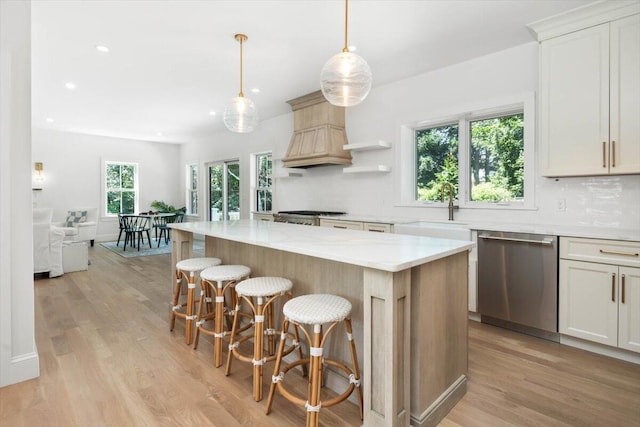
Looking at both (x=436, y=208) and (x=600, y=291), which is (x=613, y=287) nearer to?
(x=600, y=291)

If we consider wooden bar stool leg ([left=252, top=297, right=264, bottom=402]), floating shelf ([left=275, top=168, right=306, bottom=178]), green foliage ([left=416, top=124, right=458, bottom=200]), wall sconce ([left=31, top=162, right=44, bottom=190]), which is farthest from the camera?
wall sconce ([left=31, top=162, right=44, bottom=190])

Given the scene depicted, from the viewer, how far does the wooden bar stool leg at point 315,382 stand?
62.8 inches

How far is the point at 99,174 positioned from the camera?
A: 828 cm

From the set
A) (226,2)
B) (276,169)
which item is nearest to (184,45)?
(226,2)

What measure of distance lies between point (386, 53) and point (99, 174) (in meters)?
7.80

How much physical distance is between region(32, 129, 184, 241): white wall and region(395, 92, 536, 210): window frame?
23.5ft

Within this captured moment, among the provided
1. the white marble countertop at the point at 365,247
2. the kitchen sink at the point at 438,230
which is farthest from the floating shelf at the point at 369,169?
the white marble countertop at the point at 365,247

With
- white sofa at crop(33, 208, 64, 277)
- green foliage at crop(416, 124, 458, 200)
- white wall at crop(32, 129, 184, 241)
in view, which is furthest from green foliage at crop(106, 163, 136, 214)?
green foliage at crop(416, 124, 458, 200)

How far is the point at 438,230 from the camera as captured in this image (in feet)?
10.7

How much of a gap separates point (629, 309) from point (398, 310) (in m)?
2.03

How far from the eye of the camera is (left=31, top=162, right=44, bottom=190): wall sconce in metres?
7.34

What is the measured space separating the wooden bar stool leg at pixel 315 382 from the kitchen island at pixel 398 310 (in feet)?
0.73

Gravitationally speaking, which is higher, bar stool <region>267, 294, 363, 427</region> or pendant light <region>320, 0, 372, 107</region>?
pendant light <region>320, 0, 372, 107</region>

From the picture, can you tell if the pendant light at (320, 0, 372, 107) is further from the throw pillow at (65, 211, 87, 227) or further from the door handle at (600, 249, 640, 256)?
the throw pillow at (65, 211, 87, 227)
